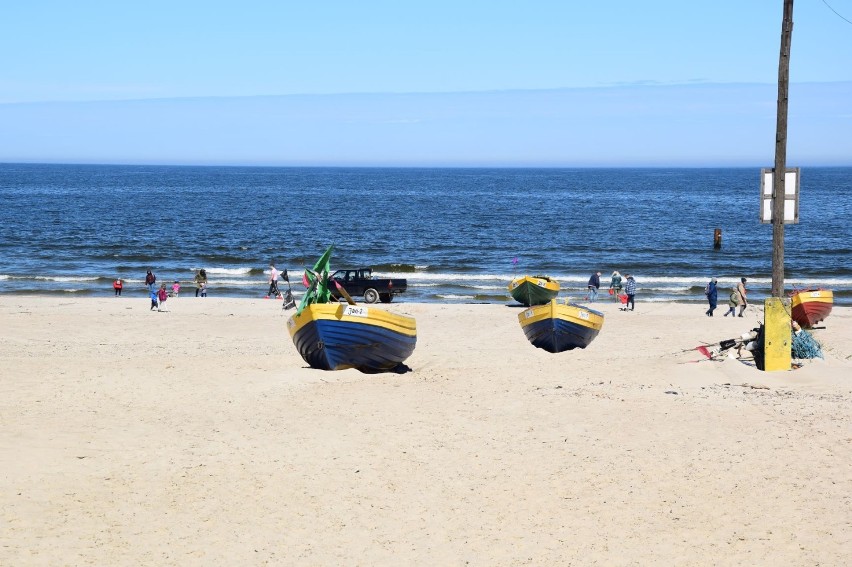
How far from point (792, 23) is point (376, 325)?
31.4 ft

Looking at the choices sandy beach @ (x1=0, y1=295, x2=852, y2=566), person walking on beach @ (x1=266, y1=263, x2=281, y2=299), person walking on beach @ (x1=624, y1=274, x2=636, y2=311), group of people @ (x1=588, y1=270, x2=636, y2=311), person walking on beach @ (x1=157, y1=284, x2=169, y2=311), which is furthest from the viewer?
person walking on beach @ (x1=266, y1=263, x2=281, y2=299)

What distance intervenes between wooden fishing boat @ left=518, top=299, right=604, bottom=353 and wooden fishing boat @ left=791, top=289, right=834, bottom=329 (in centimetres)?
763

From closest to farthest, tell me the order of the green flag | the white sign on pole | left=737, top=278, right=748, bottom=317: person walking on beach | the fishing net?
the white sign on pole, the green flag, the fishing net, left=737, top=278, right=748, bottom=317: person walking on beach

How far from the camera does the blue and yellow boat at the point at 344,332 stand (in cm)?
1833

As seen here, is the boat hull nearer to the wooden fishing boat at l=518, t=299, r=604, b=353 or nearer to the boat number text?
the boat number text

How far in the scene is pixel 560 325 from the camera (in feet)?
74.5

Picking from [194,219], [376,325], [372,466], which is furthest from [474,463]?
[194,219]

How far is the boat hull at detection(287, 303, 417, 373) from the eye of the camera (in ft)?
60.1

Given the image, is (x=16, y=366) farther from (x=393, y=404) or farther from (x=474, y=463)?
(x=474, y=463)

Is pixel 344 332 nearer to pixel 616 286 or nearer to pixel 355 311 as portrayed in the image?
pixel 355 311

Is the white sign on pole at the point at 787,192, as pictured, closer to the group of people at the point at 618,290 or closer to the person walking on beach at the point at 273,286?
the group of people at the point at 618,290

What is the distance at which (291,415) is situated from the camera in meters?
15.4

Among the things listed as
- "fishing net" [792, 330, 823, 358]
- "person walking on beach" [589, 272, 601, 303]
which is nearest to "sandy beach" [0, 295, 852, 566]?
"fishing net" [792, 330, 823, 358]

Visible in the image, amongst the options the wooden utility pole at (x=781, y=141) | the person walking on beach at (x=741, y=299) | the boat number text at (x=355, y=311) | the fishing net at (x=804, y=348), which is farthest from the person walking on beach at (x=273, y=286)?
the wooden utility pole at (x=781, y=141)
